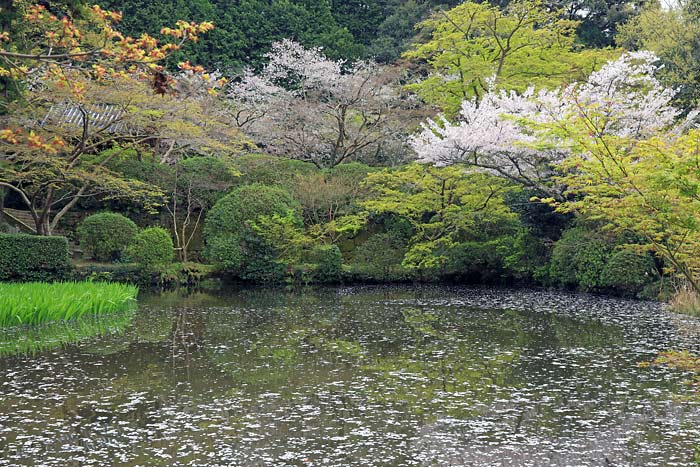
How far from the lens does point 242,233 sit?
18719 mm

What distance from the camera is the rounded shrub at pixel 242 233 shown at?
18516 millimetres

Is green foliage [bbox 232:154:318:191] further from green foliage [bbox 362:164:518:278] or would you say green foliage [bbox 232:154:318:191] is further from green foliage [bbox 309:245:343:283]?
green foliage [bbox 309:245:343:283]

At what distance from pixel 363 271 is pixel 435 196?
272 cm

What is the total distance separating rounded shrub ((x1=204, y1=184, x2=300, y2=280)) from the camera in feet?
60.7

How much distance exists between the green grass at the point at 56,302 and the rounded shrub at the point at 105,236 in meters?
5.12

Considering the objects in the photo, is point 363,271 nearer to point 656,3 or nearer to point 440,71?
point 440,71

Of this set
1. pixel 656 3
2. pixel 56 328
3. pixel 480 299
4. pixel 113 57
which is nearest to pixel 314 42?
pixel 656 3

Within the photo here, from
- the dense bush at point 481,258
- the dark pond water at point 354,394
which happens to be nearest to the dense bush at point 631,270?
the dark pond water at point 354,394

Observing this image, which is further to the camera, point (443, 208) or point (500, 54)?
point (500, 54)

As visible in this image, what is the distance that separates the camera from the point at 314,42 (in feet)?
104

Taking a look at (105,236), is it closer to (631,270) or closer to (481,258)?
(481,258)

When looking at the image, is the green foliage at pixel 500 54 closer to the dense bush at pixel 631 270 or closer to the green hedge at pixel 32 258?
the dense bush at pixel 631 270

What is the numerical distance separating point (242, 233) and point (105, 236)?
333cm

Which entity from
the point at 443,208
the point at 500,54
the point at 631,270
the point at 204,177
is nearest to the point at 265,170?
the point at 204,177
